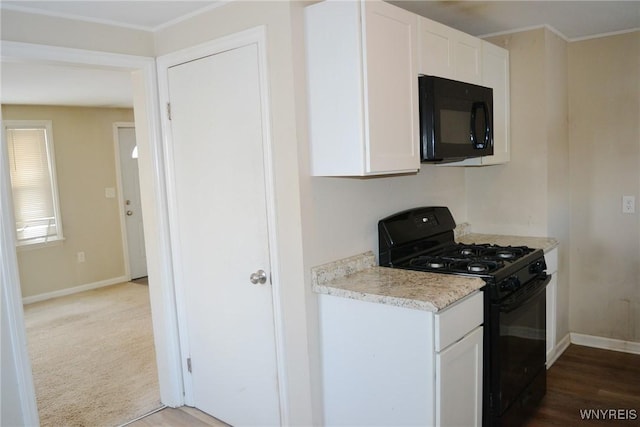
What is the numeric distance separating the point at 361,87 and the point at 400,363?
1138mm

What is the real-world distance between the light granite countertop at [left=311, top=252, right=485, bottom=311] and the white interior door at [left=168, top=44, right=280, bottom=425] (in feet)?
1.04

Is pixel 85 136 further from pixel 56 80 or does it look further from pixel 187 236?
pixel 187 236

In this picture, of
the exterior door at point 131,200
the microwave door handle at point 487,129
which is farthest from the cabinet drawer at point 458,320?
the exterior door at point 131,200

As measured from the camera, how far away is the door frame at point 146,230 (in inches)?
86.9

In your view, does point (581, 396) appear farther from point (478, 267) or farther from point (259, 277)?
point (259, 277)

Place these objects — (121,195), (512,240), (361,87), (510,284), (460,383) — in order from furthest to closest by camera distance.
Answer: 1. (121,195)
2. (512,240)
3. (510,284)
4. (460,383)
5. (361,87)

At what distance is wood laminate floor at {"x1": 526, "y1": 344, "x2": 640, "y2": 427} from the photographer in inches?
105

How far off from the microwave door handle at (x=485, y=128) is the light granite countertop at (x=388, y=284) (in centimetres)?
80

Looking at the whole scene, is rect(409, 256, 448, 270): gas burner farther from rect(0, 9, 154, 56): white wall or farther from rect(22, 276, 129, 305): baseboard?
rect(22, 276, 129, 305): baseboard

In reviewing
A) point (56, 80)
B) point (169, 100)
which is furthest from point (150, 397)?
point (56, 80)

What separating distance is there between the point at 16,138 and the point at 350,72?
4.72 meters

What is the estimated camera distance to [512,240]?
3.18 m

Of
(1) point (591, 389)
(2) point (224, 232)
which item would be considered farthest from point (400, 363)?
(1) point (591, 389)

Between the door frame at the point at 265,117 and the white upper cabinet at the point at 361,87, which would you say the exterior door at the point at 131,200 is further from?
the white upper cabinet at the point at 361,87
